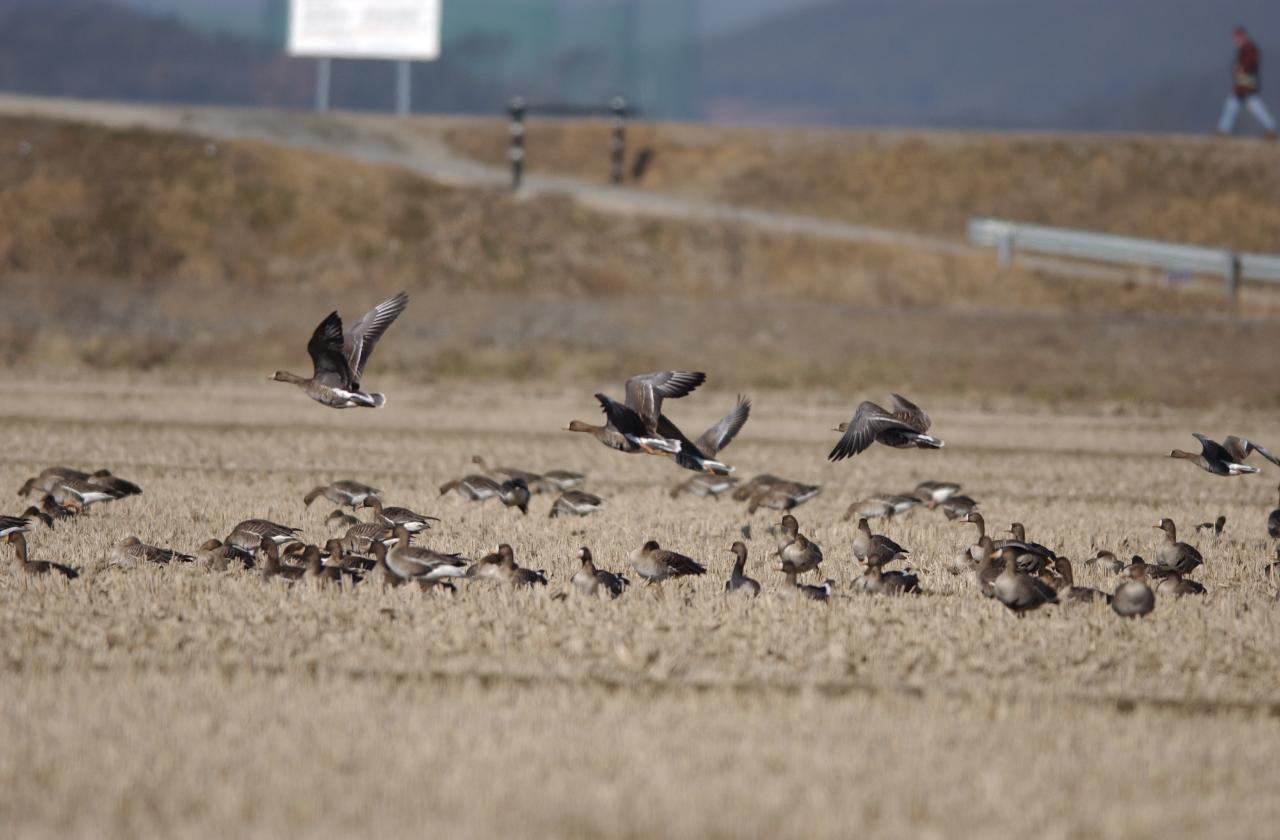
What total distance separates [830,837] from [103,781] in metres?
3.72

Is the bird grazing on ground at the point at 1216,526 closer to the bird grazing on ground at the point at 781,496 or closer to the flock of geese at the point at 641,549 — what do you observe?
the flock of geese at the point at 641,549

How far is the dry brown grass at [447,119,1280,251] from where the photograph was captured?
5606 centimetres

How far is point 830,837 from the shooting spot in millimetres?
7723

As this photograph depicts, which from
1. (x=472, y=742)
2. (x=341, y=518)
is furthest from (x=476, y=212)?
(x=472, y=742)

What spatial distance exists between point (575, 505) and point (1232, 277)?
33.1 metres

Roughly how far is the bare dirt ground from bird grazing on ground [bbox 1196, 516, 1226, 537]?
0.14 m

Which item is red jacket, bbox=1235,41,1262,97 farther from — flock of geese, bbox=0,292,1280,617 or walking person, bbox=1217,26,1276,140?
flock of geese, bbox=0,292,1280,617

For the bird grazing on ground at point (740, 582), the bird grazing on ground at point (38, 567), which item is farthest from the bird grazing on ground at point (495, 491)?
the bird grazing on ground at point (38, 567)

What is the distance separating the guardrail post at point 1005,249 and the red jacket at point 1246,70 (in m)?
10.4

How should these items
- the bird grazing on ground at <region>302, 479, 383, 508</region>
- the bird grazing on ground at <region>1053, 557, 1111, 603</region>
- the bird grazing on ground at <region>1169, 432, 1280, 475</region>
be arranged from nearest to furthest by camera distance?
the bird grazing on ground at <region>1053, 557, 1111, 603</region>, the bird grazing on ground at <region>1169, 432, 1280, 475</region>, the bird grazing on ground at <region>302, 479, 383, 508</region>

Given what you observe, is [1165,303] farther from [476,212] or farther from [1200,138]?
[476,212]

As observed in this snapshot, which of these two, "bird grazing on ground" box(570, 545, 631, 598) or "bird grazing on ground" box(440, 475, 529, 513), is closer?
"bird grazing on ground" box(570, 545, 631, 598)

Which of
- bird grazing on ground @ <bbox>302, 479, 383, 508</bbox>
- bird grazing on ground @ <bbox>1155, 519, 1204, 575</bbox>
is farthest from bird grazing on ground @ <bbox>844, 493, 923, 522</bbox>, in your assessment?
bird grazing on ground @ <bbox>302, 479, 383, 508</bbox>

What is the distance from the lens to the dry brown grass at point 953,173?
56062 millimetres
